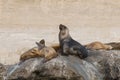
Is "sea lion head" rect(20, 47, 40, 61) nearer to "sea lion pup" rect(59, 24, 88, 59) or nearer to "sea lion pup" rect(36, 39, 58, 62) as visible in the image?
"sea lion pup" rect(36, 39, 58, 62)

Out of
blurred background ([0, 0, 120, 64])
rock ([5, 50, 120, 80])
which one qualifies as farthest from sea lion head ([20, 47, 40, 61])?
blurred background ([0, 0, 120, 64])

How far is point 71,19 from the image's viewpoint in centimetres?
2216

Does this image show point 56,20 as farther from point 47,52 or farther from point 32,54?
point 47,52

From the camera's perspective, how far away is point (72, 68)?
30.0ft

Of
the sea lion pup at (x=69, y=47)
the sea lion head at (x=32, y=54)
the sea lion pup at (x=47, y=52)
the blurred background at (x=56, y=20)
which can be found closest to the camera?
the sea lion pup at (x=47, y=52)

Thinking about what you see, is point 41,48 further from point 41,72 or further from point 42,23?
point 42,23

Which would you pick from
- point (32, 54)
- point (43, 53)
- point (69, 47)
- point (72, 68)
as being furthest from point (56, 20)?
point (72, 68)

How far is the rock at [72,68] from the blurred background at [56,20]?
942 centimetres

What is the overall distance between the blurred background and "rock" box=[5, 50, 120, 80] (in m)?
9.42

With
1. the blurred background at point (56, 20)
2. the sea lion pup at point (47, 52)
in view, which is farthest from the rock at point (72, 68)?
the blurred background at point (56, 20)

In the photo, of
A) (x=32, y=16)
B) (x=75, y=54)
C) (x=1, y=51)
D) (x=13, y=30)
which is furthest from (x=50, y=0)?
(x=75, y=54)

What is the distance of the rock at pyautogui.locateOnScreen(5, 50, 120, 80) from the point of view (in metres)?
9.11

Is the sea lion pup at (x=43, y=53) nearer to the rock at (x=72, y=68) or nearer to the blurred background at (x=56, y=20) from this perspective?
the rock at (x=72, y=68)

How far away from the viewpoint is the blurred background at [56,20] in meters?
20.2
